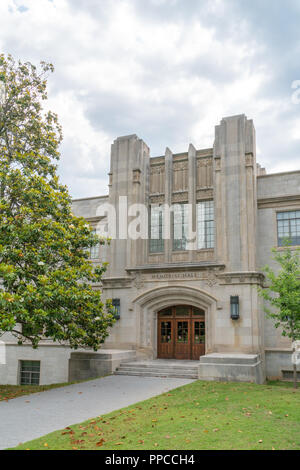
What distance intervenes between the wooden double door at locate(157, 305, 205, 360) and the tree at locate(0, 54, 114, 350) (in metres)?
5.12

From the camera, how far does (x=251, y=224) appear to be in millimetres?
20469

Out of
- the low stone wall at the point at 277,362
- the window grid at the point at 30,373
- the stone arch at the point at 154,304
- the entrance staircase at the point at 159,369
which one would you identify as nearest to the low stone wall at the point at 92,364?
the entrance staircase at the point at 159,369

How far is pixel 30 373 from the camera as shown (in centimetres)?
2489

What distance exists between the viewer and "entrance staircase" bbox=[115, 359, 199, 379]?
1773 centimetres

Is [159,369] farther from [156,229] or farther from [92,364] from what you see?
[156,229]

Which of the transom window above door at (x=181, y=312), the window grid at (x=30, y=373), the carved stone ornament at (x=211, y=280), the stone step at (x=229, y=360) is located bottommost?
the window grid at (x=30, y=373)

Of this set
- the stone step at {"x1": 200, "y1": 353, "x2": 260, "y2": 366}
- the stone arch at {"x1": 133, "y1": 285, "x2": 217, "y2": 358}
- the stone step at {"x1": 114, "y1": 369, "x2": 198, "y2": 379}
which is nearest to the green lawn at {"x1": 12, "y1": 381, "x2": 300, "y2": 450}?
the stone step at {"x1": 200, "y1": 353, "x2": 260, "y2": 366}

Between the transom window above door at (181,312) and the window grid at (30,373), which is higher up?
the transom window above door at (181,312)

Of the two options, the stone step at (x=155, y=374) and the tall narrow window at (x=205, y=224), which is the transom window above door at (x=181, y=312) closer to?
the tall narrow window at (x=205, y=224)

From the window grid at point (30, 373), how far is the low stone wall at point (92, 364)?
651 cm

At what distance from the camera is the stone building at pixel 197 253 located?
2009 centimetres

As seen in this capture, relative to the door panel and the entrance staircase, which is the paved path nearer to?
the entrance staircase
